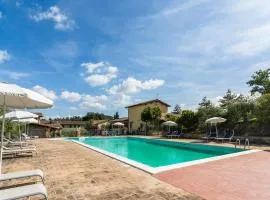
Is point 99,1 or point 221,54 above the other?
point 99,1

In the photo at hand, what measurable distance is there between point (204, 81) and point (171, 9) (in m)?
15.1

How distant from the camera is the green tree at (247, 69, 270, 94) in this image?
30.6m

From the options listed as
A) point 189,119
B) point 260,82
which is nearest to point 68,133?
point 189,119

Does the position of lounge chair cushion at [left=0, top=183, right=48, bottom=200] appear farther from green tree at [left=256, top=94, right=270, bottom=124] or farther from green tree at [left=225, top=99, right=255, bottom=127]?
green tree at [left=225, top=99, right=255, bottom=127]

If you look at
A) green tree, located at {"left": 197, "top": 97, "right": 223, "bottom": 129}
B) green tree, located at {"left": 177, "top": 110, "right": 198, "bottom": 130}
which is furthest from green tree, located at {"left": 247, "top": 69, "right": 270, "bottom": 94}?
green tree, located at {"left": 177, "top": 110, "right": 198, "bottom": 130}

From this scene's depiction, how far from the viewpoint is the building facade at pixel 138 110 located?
1521 inches

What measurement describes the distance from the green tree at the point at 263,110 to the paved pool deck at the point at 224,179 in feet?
33.2

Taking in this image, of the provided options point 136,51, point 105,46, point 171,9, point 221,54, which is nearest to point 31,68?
point 105,46

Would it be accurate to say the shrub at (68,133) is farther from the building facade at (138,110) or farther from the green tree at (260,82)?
the green tree at (260,82)

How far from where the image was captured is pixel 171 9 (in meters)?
11.6

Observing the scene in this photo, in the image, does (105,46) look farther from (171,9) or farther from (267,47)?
(267,47)

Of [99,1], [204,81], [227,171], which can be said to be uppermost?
[99,1]

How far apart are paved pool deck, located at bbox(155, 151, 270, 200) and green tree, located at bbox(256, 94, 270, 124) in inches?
399

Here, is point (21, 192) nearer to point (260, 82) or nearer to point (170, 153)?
point (170, 153)
